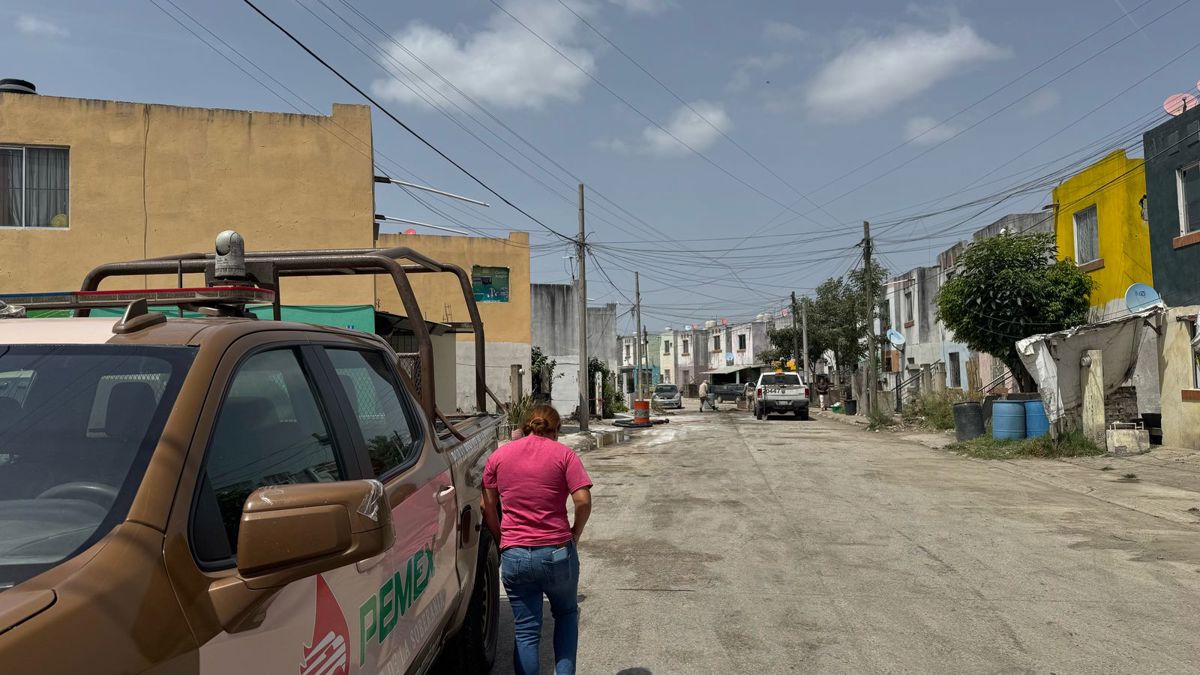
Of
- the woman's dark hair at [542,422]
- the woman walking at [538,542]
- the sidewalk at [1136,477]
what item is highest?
the woman's dark hair at [542,422]

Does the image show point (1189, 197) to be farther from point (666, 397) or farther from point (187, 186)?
point (666, 397)

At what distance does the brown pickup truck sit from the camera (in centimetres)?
164

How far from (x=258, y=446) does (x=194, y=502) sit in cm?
50

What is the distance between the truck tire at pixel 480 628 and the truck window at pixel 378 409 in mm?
1105

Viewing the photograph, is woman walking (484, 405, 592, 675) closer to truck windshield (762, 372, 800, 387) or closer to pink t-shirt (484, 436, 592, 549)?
pink t-shirt (484, 436, 592, 549)

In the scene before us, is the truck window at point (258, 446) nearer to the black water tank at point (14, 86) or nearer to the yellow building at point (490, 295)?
the black water tank at point (14, 86)

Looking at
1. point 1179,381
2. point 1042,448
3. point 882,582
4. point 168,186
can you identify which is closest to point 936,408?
point 1042,448

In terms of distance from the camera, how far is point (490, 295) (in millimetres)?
28703

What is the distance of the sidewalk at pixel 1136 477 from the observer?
10.1 m

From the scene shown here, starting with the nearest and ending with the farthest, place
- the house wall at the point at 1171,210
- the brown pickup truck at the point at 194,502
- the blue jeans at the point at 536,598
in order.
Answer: the brown pickup truck at the point at 194,502 < the blue jeans at the point at 536,598 < the house wall at the point at 1171,210

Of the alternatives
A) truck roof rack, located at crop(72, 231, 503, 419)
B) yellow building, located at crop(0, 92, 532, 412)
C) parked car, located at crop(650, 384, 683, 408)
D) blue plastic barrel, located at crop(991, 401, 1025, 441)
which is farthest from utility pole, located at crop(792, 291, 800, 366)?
truck roof rack, located at crop(72, 231, 503, 419)

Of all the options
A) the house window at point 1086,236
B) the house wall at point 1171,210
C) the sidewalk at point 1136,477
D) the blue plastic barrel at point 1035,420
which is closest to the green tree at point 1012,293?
the house window at point 1086,236

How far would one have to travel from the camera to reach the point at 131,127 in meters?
15.9

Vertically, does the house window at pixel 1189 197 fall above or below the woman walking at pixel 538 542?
above
